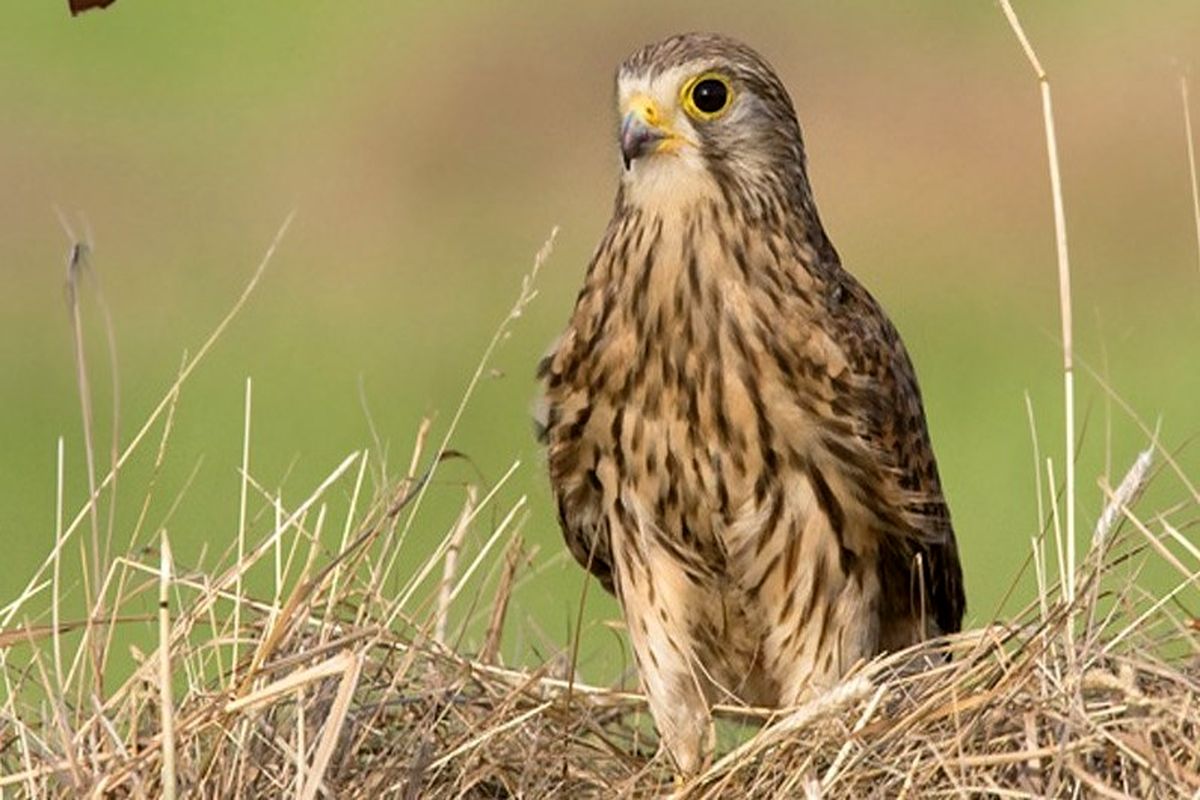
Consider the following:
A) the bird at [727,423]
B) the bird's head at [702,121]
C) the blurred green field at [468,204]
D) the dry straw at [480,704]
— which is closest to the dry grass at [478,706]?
the dry straw at [480,704]

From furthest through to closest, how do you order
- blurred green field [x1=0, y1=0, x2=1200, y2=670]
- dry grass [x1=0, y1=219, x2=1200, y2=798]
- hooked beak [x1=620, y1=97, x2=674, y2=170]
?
1. blurred green field [x1=0, y1=0, x2=1200, y2=670]
2. hooked beak [x1=620, y1=97, x2=674, y2=170]
3. dry grass [x1=0, y1=219, x2=1200, y2=798]

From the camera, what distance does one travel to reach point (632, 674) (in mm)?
6637

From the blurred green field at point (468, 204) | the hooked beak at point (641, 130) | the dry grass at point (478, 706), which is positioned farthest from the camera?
the blurred green field at point (468, 204)

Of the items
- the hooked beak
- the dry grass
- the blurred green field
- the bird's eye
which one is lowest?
the blurred green field

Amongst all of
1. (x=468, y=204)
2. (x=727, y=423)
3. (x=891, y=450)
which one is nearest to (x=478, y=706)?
(x=727, y=423)

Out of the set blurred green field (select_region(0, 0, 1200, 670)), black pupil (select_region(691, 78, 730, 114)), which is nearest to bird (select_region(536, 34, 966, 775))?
black pupil (select_region(691, 78, 730, 114))

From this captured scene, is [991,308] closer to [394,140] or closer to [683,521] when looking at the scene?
[394,140]

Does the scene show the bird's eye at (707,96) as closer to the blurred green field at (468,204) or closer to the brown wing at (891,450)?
the brown wing at (891,450)

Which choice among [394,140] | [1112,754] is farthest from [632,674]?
[394,140]

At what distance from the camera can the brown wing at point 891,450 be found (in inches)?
249

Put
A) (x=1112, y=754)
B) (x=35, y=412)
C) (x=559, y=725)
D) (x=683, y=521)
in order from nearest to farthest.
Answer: (x=1112, y=754) < (x=559, y=725) < (x=683, y=521) < (x=35, y=412)

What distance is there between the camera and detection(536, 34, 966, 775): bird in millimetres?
6262

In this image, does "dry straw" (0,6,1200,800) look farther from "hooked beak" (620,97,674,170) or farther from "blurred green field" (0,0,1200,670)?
"blurred green field" (0,0,1200,670)

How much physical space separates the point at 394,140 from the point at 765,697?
11801mm
